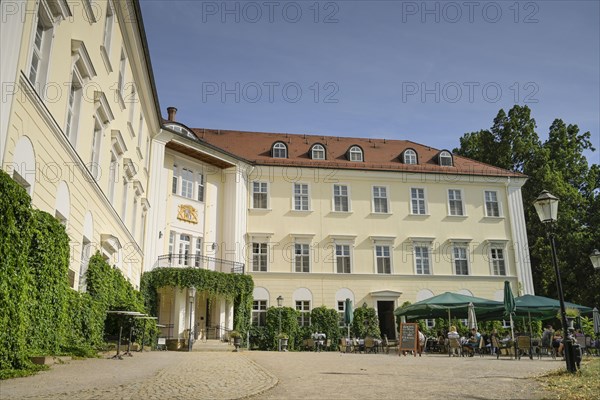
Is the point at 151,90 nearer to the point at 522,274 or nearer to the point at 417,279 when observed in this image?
the point at 417,279

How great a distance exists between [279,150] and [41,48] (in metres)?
24.4

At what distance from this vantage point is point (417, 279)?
112 feet

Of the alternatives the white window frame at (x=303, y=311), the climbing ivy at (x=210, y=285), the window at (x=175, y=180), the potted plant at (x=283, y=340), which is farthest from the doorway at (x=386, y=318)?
the window at (x=175, y=180)

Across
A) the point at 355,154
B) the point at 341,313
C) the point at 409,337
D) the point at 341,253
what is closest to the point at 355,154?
the point at 355,154

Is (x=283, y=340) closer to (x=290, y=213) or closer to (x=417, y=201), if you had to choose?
(x=290, y=213)

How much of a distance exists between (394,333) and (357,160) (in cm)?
1126

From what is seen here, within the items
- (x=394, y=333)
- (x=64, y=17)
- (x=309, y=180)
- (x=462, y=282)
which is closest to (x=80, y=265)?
(x=64, y=17)

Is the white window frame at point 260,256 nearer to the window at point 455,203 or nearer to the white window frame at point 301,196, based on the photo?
the white window frame at point 301,196

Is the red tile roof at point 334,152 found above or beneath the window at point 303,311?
above

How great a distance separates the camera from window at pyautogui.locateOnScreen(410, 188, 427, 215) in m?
35.8

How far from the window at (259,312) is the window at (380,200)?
9.23m

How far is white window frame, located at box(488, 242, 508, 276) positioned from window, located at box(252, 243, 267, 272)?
14.5m

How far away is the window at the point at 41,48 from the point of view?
11.6m

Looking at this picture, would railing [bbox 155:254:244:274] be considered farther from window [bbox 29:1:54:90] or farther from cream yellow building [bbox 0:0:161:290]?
window [bbox 29:1:54:90]
